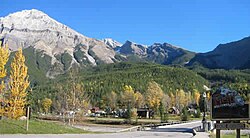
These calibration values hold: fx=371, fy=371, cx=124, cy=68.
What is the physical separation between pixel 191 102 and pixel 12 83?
123768 mm

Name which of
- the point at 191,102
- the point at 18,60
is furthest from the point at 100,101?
the point at 18,60

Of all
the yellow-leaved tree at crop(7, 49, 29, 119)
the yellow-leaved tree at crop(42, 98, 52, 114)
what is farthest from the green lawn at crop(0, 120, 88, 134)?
the yellow-leaved tree at crop(42, 98, 52, 114)

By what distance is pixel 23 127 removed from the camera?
28453mm

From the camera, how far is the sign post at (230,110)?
1656 centimetres

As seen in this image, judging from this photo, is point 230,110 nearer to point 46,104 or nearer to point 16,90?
point 16,90

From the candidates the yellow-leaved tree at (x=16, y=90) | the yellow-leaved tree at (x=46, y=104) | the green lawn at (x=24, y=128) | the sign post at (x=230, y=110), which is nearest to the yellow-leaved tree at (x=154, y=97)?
the yellow-leaved tree at (x=46, y=104)

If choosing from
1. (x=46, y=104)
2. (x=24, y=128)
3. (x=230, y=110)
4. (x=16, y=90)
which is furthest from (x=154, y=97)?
(x=230, y=110)

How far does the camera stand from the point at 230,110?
16859 millimetres

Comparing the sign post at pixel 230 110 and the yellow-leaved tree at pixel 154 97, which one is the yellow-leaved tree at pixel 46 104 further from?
the sign post at pixel 230 110

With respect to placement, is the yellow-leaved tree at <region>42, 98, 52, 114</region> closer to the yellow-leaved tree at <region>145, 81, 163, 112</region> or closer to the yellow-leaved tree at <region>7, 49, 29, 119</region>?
the yellow-leaved tree at <region>145, 81, 163, 112</region>

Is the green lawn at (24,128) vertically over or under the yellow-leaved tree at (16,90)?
under

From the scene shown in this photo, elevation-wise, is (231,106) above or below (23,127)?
above

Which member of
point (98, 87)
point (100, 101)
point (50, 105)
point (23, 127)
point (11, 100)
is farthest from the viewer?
point (98, 87)

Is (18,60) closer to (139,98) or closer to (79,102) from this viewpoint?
(79,102)
